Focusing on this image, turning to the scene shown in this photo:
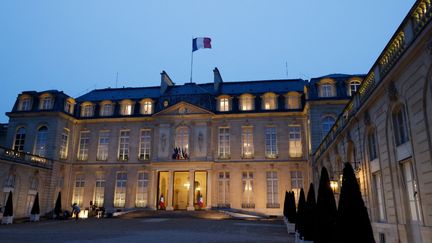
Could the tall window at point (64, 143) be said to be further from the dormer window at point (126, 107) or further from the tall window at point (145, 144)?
the tall window at point (145, 144)

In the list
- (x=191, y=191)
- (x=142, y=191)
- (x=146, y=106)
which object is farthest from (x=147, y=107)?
(x=191, y=191)

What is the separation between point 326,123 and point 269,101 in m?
6.00

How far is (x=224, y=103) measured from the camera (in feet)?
104

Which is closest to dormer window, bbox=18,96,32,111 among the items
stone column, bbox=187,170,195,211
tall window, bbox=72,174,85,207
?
tall window, bbox=72,174,85,207

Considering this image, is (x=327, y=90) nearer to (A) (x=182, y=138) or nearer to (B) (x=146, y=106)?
(A) (x=182, y=138)

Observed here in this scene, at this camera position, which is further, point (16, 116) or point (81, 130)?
point (81, 130)

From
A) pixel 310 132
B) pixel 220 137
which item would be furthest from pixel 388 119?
pixel 220 137

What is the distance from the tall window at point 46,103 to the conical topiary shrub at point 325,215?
2815 centimetres

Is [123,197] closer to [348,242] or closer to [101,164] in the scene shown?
[101,164]

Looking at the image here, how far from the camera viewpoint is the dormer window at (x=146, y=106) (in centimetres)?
3272

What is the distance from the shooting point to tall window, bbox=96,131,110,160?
107 ft

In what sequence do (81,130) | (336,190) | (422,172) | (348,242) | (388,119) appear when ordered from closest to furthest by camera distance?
(348,242) < (422,172) < (388,119) < (336,190) < (81,130)

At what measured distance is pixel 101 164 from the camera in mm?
32219

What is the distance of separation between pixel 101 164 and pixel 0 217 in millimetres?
10046
